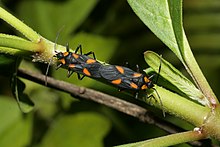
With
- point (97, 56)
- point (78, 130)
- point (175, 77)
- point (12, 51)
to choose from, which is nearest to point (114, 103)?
point (175, 77)

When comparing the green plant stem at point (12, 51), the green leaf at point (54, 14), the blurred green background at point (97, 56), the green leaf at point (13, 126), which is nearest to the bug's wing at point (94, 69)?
the green plant stem at point (12, 51)

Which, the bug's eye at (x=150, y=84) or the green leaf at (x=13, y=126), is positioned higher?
the bug's eye at (x=150, y=84)

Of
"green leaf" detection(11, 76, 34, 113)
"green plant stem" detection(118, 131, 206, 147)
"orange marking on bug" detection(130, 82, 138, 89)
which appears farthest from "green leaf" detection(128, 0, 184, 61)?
"green leaf" detection(11, 76, 34, 113)

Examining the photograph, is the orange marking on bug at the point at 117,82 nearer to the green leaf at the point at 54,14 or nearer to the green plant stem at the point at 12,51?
the green plant stem at the point at 12,51

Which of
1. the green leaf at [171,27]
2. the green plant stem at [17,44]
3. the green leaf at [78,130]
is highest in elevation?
the green leaf at [171,27]

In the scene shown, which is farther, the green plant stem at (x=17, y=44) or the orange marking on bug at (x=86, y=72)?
the orange marking on bug at (x=86, y=72)

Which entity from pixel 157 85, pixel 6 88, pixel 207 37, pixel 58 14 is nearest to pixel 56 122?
pixel 6 88
